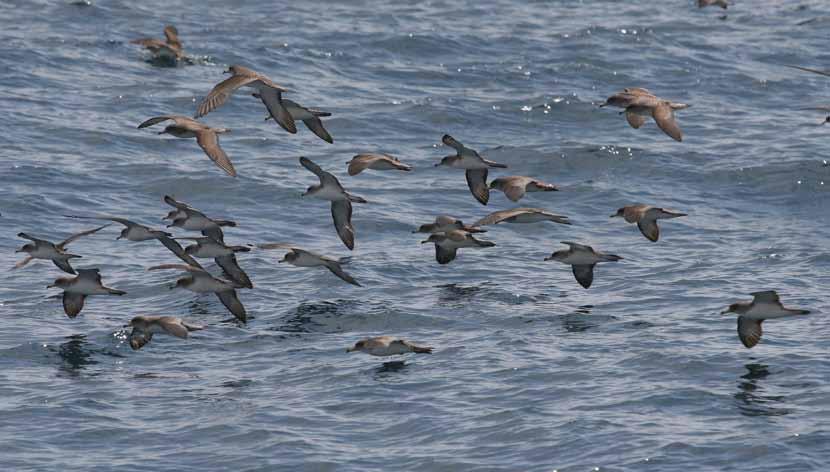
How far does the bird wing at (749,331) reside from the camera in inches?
755

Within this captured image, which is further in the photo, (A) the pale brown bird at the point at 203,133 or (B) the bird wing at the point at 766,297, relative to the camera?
(A) the pale brown bird at the point at 203,133

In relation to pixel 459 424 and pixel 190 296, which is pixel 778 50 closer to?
pixel 190 296

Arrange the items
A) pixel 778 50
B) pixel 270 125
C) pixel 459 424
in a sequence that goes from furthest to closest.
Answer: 1. pixel 778 50
2. pixel 270 125
3. pixel 459 424

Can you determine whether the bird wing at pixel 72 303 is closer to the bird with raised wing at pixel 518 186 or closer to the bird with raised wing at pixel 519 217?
the bird with raised wing at pixel 519 217

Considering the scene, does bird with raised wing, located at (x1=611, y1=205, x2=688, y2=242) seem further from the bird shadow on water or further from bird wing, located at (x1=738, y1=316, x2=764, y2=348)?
the bird shadow on water

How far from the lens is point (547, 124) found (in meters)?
33.0

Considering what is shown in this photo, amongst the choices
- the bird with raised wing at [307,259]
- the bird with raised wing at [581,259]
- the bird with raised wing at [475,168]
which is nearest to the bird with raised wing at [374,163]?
the bird with raised wing at [475,168]

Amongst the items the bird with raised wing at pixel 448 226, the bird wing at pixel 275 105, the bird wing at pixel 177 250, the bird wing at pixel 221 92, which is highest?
the bird wing at pixel 221 92

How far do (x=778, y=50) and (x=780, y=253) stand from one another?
54.6ft

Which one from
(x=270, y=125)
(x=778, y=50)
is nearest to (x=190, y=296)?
(x=270, y=125)

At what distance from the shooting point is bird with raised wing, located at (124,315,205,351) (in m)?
19.2

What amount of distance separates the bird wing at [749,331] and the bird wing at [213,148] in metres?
6.52

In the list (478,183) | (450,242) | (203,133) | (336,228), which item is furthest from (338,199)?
(203,133)

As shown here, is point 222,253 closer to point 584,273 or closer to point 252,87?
point 252,87
